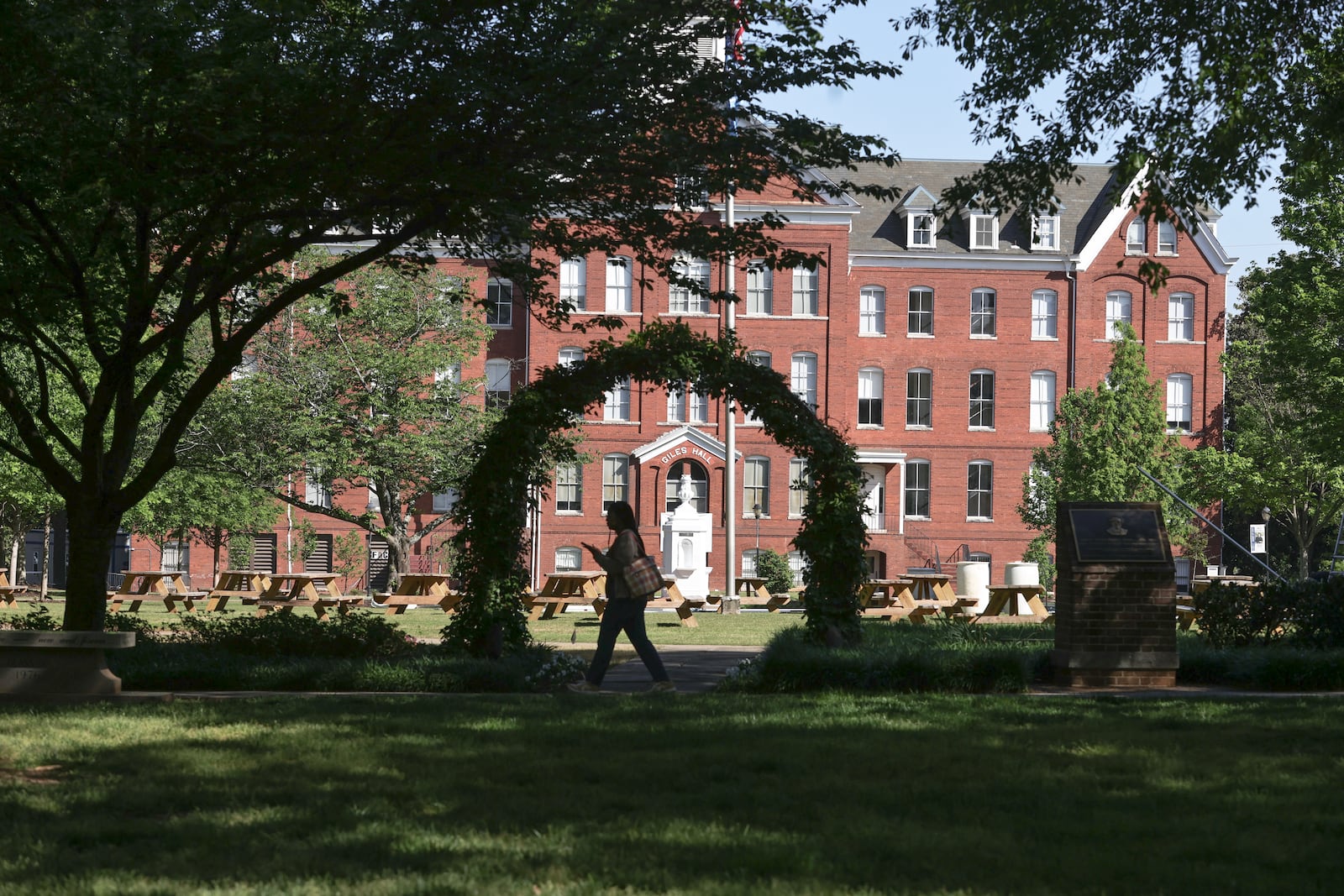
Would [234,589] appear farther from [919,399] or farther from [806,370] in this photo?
[919,399]

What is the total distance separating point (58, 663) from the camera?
38.6 feet

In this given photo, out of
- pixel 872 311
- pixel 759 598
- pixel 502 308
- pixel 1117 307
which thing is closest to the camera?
pixel 759 598

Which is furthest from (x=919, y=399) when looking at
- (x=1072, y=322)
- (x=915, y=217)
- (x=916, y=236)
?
(x=915, y=217)

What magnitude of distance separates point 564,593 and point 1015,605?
A: 9.26 metres

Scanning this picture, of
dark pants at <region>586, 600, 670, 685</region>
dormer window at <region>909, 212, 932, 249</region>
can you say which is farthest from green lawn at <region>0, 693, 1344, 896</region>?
dormer window at <region>909, 212, 932, 249</region>

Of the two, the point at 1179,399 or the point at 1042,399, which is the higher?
the point at 1179,399

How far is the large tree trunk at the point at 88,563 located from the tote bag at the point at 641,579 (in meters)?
5.50

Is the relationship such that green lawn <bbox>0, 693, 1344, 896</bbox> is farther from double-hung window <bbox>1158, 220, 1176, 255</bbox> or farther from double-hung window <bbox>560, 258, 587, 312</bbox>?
double-hung window <bbox>1158, 220, 1176, 255</bbox>

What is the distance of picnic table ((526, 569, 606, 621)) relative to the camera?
29.0 metres

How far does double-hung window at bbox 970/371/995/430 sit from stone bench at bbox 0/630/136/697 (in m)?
45.0

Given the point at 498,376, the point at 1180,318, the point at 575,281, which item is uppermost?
the point at 575,281

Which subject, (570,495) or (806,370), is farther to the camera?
(570,495)

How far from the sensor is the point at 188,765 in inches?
326

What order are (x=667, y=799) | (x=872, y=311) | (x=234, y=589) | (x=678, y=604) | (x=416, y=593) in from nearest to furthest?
(x=667, y=799) → (x=678, y=604) → (x=416, y=593) → (x=234, y=589) → (x=872, y=311)
